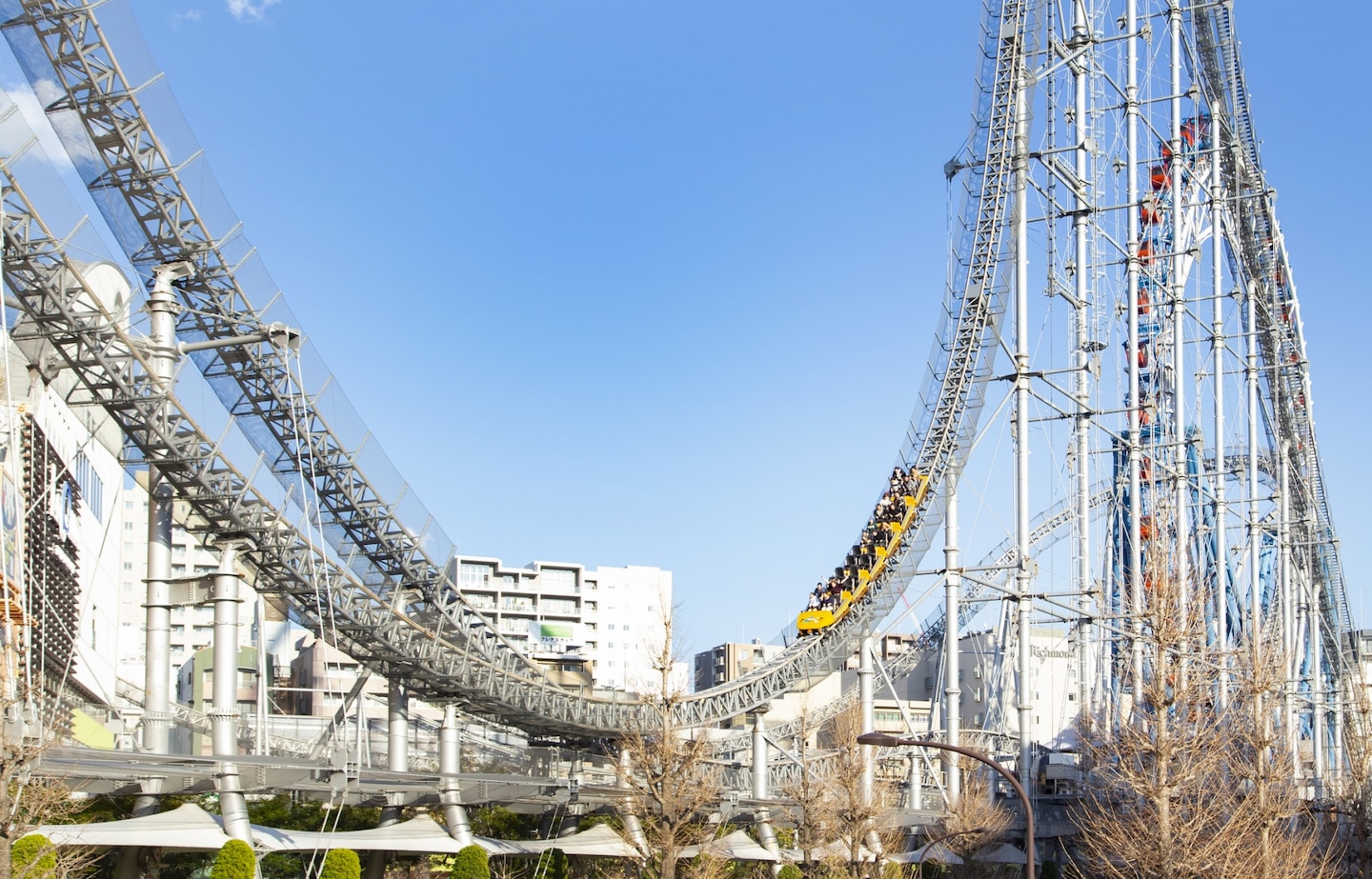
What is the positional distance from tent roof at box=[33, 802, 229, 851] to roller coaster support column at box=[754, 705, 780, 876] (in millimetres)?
14778

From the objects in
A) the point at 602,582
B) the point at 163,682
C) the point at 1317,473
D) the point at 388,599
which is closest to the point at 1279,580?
the point at 1317,473

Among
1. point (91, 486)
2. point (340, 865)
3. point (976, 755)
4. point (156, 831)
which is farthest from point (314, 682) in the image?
point (976, 755)

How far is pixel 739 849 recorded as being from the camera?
120 feet

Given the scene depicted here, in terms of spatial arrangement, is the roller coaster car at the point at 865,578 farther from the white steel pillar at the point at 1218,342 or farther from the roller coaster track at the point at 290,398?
the white steel pillar at the point at 1218,342

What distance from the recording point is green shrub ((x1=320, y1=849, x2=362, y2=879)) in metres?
27.9

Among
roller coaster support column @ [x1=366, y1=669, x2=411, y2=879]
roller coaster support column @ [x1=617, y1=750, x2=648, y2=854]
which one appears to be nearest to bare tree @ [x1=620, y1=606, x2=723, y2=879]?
roller coaster support column @ [x1=617, y1=750, x2=648, y2=854]

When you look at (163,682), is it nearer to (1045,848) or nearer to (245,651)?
(1045,848)

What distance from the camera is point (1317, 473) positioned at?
59.2 m

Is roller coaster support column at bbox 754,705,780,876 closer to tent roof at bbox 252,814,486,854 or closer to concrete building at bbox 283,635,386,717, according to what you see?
tent roof at bbox 252,814,486,854

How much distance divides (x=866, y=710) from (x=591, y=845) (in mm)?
7023

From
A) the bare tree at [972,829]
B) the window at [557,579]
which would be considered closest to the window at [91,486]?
the bare tree at [972,829]

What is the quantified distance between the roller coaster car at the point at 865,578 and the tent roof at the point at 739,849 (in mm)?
5958

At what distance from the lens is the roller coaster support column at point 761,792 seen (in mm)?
36406

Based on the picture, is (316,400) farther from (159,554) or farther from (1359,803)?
(1359,803)
